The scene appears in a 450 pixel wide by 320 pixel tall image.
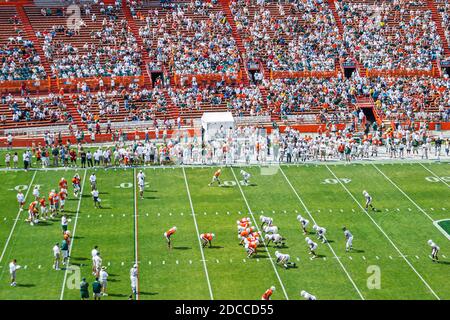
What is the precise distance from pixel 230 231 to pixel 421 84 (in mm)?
26080

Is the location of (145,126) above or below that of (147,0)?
below

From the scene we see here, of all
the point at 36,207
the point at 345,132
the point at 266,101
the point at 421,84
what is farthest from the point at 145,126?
the point at 421,84

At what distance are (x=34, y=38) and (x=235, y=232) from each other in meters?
27.3

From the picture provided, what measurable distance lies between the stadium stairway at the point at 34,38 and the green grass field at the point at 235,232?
1212cm

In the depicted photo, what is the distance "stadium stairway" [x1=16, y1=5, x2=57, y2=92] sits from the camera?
4783 cm

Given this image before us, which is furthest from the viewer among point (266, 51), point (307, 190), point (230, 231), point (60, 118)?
point (266, 51)

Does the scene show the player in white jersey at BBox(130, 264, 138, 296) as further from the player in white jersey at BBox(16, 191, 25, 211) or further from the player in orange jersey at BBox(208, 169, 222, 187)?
the player in orange jersey at BBox(208, 169, 222, 187)

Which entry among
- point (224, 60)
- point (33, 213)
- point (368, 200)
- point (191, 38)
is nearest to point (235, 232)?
point (368, 200)

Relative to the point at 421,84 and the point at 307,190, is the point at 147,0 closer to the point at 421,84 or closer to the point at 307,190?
the point at 421,84

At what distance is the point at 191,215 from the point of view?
31109 millimetres

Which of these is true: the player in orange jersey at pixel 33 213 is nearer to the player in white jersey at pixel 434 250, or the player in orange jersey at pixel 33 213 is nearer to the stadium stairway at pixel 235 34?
the player in white jersey at pixel 434 250

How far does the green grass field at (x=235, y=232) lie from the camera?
24031 mm

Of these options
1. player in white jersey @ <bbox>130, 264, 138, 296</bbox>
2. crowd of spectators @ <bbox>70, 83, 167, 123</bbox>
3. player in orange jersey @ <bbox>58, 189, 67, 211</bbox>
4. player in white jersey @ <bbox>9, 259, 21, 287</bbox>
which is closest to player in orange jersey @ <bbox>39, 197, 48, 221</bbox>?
player in orange jersey @ <bbox>58, 189, 67, 211</bbox>
